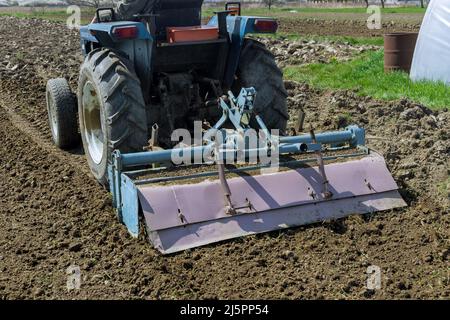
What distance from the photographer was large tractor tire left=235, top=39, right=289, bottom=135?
576 centimetres

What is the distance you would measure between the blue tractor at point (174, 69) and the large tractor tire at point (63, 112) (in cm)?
81

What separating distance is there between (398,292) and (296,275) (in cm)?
62

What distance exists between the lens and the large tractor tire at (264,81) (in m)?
5.76

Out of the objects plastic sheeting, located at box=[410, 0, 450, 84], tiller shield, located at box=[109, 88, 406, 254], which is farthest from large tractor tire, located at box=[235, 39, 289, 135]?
plastic sheeting, located at box=[410, 0, 450, 84]

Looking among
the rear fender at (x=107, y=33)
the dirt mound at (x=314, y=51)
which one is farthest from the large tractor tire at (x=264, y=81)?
the dirt mound at (x=314, y=51)

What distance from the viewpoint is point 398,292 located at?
12.7 feet

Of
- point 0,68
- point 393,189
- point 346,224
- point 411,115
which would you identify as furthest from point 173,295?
point 0,68

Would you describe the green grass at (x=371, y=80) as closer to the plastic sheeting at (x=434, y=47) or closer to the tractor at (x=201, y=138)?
the plastic sheeting at (x=434, y=47)

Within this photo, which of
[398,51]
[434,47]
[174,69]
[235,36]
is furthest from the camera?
[398,51]

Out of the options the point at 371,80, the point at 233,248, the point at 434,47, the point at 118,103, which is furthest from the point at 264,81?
the point at 434,47

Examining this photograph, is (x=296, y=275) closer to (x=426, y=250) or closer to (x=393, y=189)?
(x=426, y=250)

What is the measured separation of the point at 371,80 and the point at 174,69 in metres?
4.65

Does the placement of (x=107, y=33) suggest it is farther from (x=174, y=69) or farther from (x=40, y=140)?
(x=40, y=140)

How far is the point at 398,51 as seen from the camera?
410 inches
